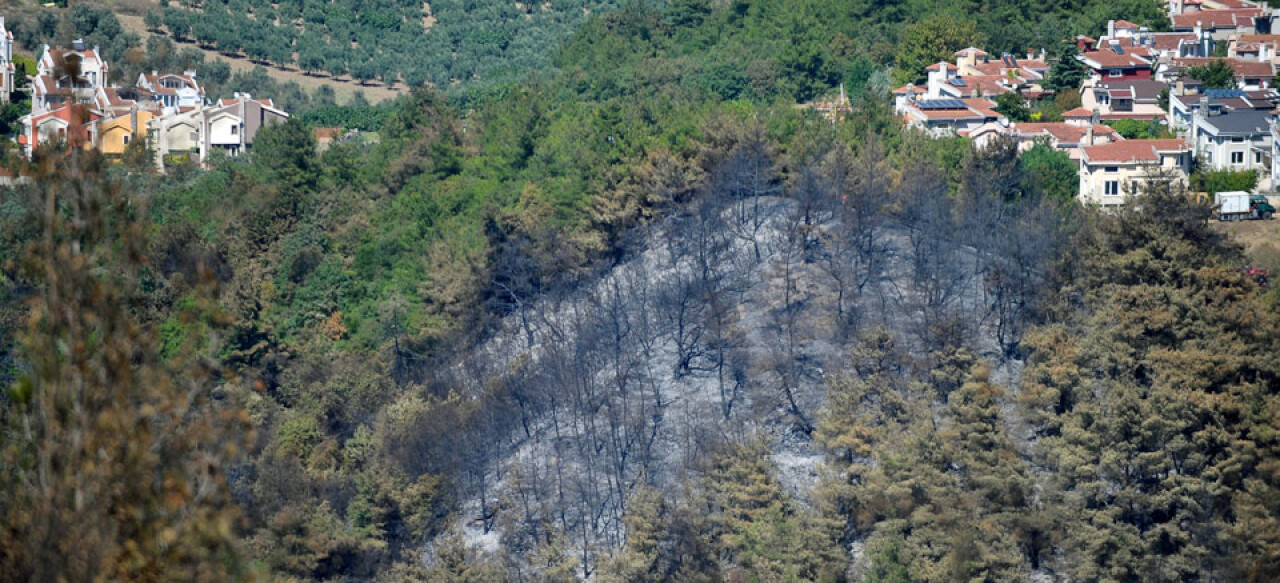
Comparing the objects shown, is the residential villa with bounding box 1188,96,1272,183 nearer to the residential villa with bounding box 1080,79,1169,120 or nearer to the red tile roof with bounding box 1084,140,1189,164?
the red tile roof with bounding box 1084,140,1189,164

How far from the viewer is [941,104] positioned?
55250 millimetres

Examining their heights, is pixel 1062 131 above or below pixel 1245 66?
below

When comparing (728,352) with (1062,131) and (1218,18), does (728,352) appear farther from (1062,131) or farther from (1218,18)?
(1218,18)

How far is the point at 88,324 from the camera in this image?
10.9 metres

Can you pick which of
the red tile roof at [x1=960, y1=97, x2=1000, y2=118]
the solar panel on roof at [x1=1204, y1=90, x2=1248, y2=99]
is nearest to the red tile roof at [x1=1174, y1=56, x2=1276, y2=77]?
the solar panel on roof at [x1=1204, y1=90, x2=1248, y2=99]

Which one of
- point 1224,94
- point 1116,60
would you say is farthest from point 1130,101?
point 1116,60

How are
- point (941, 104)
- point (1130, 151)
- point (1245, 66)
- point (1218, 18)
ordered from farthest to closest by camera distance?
point (1218, 18) < point (1245, 66) < point (941, 104) < point (1130, 151)

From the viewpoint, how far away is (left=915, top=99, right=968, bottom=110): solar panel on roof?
5500 centimetres

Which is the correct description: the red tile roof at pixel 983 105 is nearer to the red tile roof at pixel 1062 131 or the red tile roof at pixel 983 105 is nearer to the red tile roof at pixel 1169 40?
the red tile roof at pixel 1062 131

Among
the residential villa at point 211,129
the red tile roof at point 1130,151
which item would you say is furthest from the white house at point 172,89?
the red tile roof at point 1130,151

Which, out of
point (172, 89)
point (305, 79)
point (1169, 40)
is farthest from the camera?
point (305, 79)

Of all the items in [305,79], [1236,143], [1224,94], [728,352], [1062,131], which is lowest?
[728,352]

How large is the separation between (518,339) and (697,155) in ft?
23.8

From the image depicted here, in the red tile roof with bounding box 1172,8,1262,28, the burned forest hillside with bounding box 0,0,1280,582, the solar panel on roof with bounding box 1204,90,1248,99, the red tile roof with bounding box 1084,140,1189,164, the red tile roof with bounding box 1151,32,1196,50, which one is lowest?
the burned forest hillside with bounding box 0,0,1280,582
